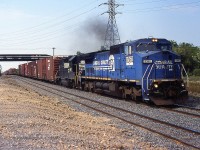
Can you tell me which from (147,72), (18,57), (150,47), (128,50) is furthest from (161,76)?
(18,57)

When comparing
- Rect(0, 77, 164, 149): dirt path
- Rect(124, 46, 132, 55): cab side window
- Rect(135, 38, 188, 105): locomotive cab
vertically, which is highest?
Rect(124, 46, 132, 55): cab side window

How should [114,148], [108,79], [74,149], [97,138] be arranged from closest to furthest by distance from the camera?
1. [74,149]
2. [114,148]
3. [97,138]
4. [108,79]

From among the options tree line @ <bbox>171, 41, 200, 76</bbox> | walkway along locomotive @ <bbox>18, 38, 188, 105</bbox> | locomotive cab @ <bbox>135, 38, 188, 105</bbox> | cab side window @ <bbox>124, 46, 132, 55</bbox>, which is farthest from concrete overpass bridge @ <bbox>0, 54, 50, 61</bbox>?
locomotive cab @ <bbox>135, 38, 188, 105</bbox>

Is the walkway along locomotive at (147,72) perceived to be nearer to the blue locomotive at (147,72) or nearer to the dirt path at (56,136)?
the blue locomotive at (147,72)

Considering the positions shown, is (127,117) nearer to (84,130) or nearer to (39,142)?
(84,130)

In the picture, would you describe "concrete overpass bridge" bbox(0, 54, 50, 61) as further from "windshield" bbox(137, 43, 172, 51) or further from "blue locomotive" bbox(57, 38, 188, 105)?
"windshield" bbox(137, 43, 172, 51)

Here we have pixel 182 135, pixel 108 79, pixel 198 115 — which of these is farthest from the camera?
pixel 108 79

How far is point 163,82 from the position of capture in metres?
18.7

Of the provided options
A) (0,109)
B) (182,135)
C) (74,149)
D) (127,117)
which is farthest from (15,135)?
(127,117)

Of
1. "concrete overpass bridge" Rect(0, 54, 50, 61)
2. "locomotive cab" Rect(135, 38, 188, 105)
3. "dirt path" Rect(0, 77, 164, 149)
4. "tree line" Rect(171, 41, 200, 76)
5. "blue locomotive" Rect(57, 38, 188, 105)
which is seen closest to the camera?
"dirt path" Rect(0, 77, 164, 149)

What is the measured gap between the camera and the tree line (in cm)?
6836

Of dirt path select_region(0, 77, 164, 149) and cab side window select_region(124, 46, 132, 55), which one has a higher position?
cab side window select_region(124, 46, 132, 55)

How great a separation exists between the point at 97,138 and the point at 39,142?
2015 millimetres

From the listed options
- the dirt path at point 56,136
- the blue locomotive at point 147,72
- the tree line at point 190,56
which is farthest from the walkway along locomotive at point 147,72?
Answer: the tree line at point 190,56
